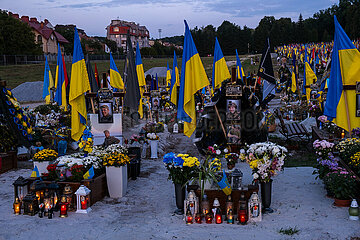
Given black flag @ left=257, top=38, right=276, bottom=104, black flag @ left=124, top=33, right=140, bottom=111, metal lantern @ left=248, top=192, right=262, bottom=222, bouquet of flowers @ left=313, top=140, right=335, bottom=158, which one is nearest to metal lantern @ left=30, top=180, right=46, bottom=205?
metal lantern @ left=248, top=192, right=262, bottom=222

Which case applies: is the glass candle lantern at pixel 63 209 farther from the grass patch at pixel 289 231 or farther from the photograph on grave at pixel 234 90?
the photograph on grave at pixel 234 90

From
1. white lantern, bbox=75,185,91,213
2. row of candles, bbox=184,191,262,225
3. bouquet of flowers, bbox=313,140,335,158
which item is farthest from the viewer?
bouquet of flowers, bbox=313,140,335,158

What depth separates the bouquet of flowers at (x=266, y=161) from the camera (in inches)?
347

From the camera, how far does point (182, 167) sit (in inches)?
351

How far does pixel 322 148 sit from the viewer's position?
36.2 feet

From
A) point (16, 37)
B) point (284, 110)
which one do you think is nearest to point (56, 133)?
point (284, 110)

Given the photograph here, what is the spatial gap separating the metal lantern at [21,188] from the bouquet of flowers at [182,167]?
374cm

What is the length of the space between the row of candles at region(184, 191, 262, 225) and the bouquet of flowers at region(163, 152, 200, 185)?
54 centimetres

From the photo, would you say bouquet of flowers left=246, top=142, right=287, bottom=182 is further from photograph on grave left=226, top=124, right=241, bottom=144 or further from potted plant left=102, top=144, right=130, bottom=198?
photograph on grave left=226, top=124, right=241, bottom=144

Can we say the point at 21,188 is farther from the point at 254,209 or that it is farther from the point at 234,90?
the point at 234,90

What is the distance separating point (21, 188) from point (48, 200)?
3.29 feet

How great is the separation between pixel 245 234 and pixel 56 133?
11.7 m

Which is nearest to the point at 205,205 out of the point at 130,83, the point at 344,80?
the point at 344,80

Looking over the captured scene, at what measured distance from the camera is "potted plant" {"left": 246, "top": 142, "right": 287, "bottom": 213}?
8828 mm
